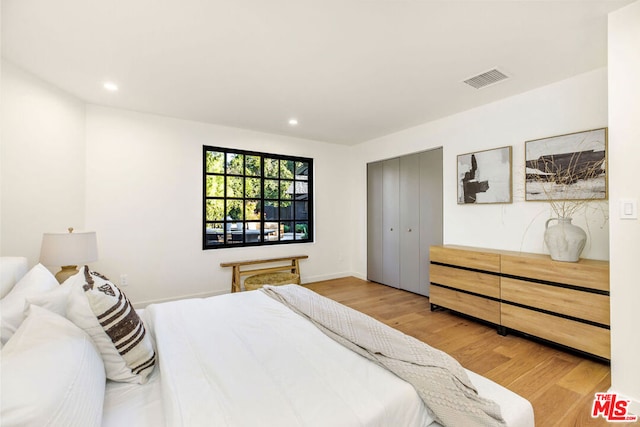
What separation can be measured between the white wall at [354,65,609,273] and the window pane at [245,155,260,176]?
2.23 m

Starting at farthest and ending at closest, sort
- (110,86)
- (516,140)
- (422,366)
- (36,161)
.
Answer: (516,140) < (110,86) < (36,161) < (422,366)

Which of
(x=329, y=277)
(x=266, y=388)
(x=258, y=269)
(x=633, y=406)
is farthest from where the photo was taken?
(x=329, y=277)

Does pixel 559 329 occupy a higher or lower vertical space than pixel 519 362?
higher

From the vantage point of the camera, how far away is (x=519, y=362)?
2279 millimetres

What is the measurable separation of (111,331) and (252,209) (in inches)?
126

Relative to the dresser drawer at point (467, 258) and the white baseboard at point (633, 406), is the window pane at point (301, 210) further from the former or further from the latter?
the white baseboard at point (633, 406)

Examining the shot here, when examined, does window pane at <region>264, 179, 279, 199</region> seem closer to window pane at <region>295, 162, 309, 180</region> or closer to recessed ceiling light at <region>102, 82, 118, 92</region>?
window pane at <region>295, 162, 309, 180</region>

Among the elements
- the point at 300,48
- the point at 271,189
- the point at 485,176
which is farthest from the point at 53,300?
the point at 485,176

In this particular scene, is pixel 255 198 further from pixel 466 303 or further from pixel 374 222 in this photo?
pixel 466 303

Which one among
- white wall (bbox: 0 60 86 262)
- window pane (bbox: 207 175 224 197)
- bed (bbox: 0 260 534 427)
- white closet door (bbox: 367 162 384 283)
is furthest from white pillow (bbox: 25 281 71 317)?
white closet door (bbox: 367 162 384 283)

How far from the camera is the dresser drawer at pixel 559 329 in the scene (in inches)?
86.1

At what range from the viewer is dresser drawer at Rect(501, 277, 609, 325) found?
7.18ft

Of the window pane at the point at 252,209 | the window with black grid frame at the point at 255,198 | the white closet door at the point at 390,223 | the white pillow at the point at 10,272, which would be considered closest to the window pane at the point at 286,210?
the window with black grid frame at the point at 255,198

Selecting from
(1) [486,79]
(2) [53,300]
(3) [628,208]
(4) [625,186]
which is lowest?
(2) [53,300]
